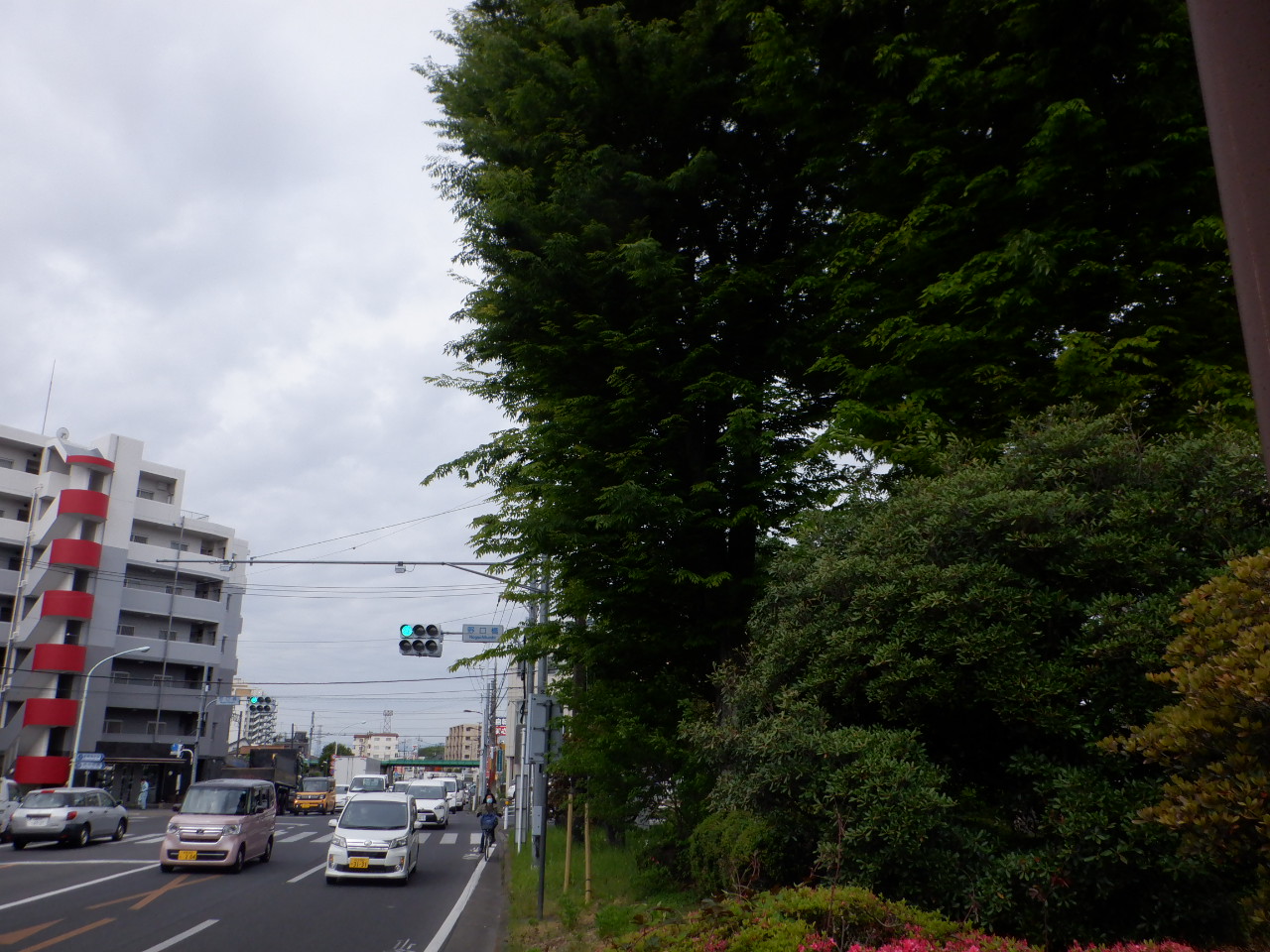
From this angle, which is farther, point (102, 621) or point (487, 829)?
point (102, 621)

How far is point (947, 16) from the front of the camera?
10625 millimetres

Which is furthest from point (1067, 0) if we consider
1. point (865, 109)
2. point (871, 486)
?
point (871, 486)

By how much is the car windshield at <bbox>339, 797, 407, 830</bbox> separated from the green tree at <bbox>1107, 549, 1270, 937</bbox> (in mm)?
17138

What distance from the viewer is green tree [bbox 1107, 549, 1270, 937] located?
14.0 ft

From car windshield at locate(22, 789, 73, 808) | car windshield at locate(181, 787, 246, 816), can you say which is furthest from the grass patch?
car windshield at locate(22, 789, 73, 808)

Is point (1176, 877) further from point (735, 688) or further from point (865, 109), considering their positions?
point (865, 109)

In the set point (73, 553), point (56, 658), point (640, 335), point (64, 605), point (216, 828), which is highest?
point (73, 553)

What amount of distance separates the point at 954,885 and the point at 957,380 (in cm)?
592

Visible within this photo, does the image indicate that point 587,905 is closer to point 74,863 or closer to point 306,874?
point 306,874

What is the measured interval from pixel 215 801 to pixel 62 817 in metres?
7.75

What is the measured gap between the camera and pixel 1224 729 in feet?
14.6

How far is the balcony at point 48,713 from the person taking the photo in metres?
46.0

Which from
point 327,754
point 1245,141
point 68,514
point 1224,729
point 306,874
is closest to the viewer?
point 1245,141

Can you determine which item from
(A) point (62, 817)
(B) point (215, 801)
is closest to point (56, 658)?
(A) point (62, 817)
